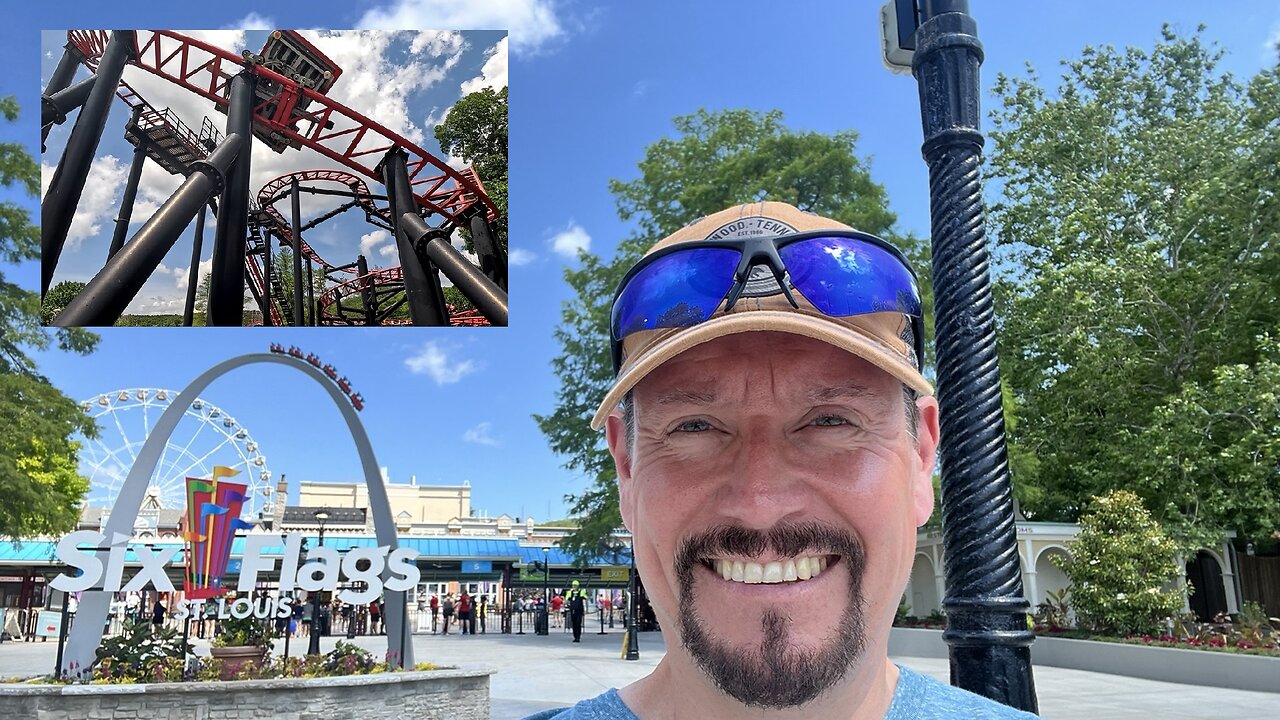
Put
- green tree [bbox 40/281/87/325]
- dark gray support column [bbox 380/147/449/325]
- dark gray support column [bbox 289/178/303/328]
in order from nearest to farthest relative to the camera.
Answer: green tree [bbox 40/281/87/325] → dark gray support column [bbox 380/147/449/325] → dark gray support column [bbox 289/178/303/328]

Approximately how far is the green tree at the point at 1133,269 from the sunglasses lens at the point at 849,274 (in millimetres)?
19700

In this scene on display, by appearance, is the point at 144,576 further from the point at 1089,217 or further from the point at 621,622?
the point at 621,622

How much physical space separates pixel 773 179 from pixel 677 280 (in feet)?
62.2

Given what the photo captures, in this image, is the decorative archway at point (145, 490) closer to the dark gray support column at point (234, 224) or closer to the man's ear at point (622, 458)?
the man's ear at point (622, 458)

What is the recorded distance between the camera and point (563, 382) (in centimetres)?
2322

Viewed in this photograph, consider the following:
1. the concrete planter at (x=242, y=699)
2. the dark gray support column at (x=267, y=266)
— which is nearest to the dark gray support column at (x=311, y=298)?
the dark gray support column at (x=267, y=266)

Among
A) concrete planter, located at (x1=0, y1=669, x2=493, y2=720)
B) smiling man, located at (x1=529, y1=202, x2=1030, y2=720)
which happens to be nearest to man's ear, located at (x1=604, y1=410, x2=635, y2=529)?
smiling man, located at (x1=529, y1=202, x2=1030, y2=720)

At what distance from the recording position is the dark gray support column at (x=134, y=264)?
23.6m

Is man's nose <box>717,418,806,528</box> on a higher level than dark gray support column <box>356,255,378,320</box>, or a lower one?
lower

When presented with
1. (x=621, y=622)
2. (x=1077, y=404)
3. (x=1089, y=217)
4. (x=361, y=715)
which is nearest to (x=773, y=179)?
(x=1089, y=217)

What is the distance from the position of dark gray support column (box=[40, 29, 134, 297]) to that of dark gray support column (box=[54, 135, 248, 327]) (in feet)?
3.97

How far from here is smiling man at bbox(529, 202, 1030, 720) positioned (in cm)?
101

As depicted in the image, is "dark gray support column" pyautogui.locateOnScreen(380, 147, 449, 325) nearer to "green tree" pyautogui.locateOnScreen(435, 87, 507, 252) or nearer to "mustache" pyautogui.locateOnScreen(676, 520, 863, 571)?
"green tree" pyautogui.locateOnScreen(435, 87, 507, 252)

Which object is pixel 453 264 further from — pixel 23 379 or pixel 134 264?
pixel 23 379
